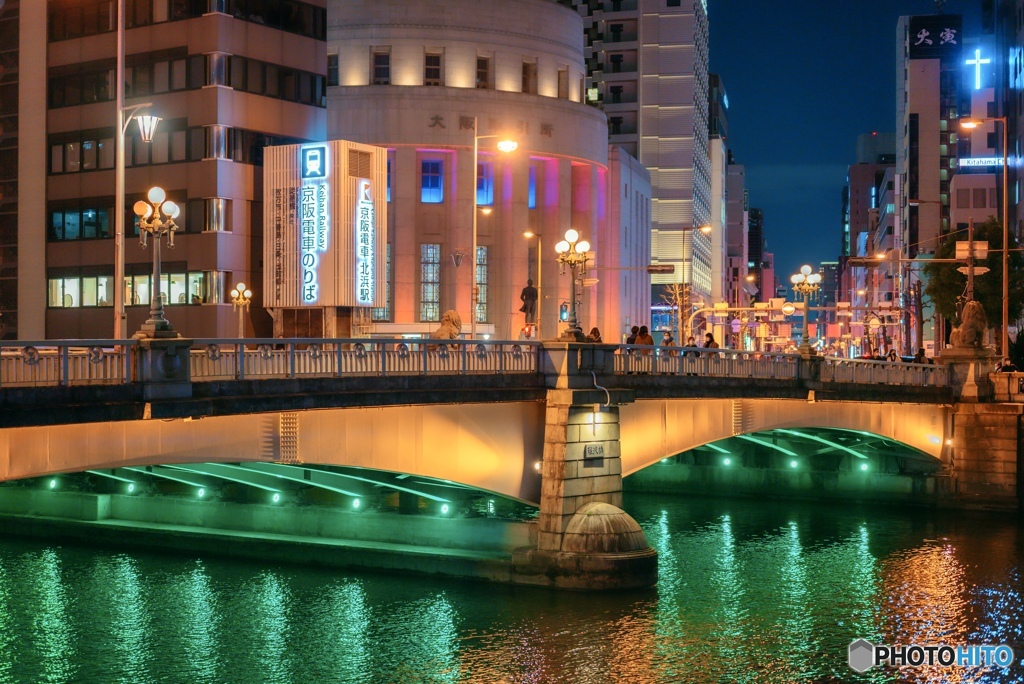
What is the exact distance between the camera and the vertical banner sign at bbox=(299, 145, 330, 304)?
2003 inches

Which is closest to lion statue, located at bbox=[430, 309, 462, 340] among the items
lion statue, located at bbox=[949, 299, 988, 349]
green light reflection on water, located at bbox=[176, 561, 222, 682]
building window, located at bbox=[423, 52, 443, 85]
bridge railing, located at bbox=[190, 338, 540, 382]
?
bridge railing, located at bbox=[190, 338, 540, 382]

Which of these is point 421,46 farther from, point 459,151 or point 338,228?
point 338,228

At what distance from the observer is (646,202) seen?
408 ft

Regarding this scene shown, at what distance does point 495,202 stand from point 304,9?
34.6m

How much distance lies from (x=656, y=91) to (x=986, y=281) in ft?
220

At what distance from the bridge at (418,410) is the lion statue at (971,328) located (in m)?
4.77

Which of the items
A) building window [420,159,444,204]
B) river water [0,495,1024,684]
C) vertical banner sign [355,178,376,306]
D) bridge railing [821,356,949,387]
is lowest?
river water [0,495,1024,684]

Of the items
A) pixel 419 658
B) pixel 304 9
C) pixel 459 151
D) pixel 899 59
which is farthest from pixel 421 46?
pixel 899 59

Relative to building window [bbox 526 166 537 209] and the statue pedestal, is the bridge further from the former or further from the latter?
building window [bbox 526 166 537 209]

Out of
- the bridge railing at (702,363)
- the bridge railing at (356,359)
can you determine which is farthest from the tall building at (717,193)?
the bridge railing at (356,359)

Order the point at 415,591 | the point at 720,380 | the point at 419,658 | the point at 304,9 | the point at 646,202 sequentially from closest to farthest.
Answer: the point at 419,658
the point at 415,591
the point at 720,380
the point at 304,9
the point at 646,202

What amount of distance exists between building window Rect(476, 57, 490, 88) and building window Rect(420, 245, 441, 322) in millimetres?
11088

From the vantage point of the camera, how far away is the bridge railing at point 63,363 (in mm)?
23828

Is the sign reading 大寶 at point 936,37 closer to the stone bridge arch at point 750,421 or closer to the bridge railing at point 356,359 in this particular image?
the stone bridge arch at point 750,421
